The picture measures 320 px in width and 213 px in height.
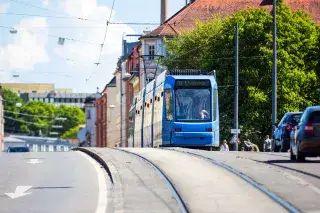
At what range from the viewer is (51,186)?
21.7 meters

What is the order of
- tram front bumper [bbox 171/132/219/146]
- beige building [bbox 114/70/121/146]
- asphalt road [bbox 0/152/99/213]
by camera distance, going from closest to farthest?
asphalt road [bbox 0/152/99/213]
tram front bumper [bbox 171/132/219/146]
beige building [bbox 114/70/121/146]

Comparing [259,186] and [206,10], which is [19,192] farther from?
[206,10]

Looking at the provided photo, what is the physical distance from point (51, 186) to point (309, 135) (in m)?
8.06

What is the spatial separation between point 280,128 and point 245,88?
3131 cm

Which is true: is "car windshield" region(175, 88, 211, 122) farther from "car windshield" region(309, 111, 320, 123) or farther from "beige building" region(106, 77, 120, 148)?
"beige building" region(106, 77, 120, 148)

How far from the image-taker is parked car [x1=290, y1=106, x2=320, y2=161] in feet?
88.0

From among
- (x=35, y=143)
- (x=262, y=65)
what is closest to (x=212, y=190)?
(x=262, y=65)

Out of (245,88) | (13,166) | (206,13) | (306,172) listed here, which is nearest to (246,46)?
(245,88)

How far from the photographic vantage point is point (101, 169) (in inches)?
1066

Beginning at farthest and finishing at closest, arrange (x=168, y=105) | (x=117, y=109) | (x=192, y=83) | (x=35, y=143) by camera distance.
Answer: (x=35, y=143) → (x=117, y=109) → (x=168, y=105) → (x=192, y=83)

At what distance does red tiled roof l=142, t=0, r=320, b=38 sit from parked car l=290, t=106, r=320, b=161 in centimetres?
7253

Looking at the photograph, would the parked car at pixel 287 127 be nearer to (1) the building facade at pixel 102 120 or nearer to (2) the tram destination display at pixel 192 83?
(2) the tram destination display at pixel 192 83

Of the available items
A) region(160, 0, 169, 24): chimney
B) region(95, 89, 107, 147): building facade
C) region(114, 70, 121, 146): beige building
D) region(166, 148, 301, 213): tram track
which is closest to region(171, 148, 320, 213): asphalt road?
region(166, 148, 301, 213): tram track

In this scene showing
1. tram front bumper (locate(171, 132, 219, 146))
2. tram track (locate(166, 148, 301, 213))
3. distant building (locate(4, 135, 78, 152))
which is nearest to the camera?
tram track (locate(166, 148, 301, 213))
